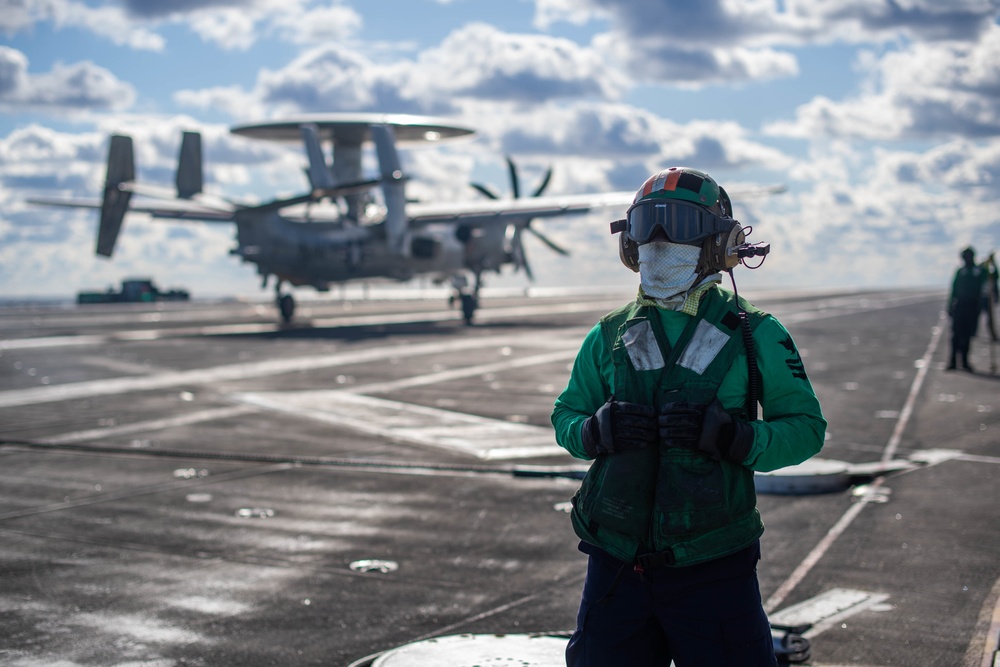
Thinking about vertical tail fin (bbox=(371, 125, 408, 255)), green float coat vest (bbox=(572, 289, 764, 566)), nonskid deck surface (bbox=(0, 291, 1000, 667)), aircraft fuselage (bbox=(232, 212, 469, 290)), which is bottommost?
nonskid deck surface (bbox=(0, 291, 1000, 667))

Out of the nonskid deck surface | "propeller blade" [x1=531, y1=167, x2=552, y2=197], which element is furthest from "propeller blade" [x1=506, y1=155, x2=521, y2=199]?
the nonskid deck surface

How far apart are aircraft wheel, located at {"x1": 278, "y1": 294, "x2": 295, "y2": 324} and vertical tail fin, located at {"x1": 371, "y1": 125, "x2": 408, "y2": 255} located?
4302 millimetres

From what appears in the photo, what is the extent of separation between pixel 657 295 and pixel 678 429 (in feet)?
1.58

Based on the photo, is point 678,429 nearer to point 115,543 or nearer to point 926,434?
point 115,543

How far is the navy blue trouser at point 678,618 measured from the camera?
3.02m

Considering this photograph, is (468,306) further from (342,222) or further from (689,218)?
(689,218)

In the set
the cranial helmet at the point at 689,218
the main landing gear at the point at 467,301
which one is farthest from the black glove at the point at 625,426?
the main landing gear at the point at 467,301

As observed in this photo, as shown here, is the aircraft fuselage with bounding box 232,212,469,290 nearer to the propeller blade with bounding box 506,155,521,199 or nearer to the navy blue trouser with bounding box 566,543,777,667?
the propeller blade with bounding box 506,155,521,199

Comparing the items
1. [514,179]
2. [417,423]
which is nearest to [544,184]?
[514,179]

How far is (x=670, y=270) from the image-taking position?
320cm

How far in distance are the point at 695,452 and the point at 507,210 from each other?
38.0 m

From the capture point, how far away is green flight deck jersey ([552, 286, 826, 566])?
120 inches

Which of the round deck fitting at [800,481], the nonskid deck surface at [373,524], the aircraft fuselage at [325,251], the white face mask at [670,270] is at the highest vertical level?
the aircraft fuselage at [325,251]

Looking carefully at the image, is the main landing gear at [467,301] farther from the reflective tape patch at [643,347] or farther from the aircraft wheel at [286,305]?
the reflective tape patch at [643,347]
